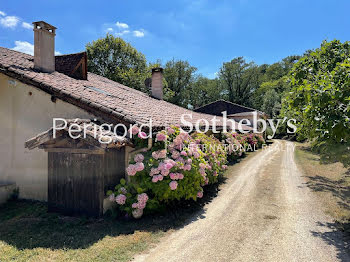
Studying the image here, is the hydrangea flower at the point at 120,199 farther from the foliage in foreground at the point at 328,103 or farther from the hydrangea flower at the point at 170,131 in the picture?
the foliage in foreground at the point at 328,103

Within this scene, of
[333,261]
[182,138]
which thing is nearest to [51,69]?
[182,138]

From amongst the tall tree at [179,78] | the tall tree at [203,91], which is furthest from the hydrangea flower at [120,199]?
the tall tree at [203,91]

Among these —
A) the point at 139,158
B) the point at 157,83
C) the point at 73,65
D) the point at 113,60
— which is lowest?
the point at 139,158

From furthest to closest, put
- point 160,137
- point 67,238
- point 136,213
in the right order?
point 160,137, point 136,213, point 67,238

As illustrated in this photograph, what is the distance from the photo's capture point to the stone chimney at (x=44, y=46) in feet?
27.0

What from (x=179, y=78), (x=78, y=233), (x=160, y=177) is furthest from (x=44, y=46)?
(x=179, y=78)

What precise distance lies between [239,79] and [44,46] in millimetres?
45420

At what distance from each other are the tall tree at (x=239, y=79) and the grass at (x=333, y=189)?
36.9 m

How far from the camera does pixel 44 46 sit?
841 centimetres

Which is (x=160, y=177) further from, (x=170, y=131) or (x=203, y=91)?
(x=203, y=91)

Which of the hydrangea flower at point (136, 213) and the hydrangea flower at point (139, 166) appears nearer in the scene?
the hydrangea flower at point (136, 213)

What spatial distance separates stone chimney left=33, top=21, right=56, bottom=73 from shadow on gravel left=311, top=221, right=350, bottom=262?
10655 mm

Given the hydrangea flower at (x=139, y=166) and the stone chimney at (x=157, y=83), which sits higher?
the stone chimney at (x=157, y=83)

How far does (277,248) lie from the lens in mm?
4363
